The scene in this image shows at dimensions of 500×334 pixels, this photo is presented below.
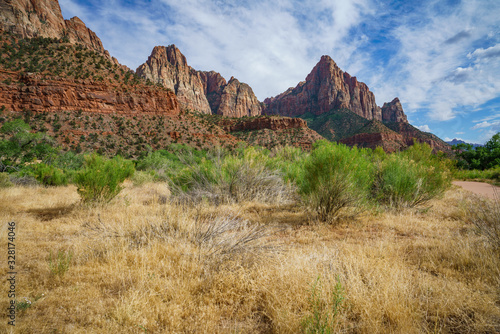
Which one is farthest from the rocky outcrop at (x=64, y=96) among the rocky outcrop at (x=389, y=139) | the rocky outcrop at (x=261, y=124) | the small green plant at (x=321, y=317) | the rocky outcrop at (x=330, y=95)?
the rocky outcrop at (x=330, y=95)

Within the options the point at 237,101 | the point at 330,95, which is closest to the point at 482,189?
the point at 330,95

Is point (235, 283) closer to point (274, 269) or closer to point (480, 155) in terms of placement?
point (274, 269)

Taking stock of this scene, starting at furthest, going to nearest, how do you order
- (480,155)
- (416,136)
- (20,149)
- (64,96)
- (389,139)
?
(416,136) → (389,139) → (64,96) → (480,155) → (20,149)

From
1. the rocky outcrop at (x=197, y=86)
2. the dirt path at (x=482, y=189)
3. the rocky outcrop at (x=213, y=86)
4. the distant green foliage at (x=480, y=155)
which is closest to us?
the dirt path at (x=482, y=189)

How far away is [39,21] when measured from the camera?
59906 mm

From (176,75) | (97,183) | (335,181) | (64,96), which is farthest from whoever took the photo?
(176,75)

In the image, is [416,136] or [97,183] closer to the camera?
[97,183]

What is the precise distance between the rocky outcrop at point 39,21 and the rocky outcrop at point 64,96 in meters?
13.6

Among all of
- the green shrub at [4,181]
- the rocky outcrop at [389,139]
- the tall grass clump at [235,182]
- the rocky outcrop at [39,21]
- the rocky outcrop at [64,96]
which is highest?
the rocky outcrop at [39,21]

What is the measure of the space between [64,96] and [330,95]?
11071 cm

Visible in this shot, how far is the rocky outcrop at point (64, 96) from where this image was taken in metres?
36.0

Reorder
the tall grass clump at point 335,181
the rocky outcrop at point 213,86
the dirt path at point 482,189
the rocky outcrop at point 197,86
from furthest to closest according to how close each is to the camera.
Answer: the rocky outcrop at point 213,86 < the rocky outcrop at point 197,86 < the dirt path at point 482,189 < the tall grass clump at point 335,181

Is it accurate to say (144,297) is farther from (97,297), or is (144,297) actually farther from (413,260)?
(413,260)

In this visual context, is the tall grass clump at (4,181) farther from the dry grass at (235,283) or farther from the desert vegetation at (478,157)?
the desert vegetation at (478,157)
